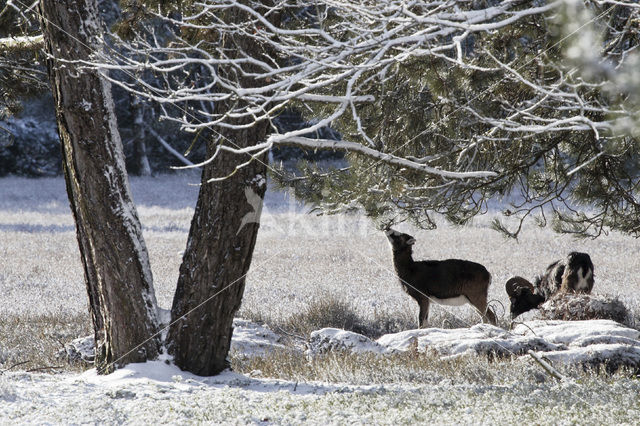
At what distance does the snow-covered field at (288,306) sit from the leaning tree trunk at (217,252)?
291 mm

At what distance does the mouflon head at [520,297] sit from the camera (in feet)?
33.8

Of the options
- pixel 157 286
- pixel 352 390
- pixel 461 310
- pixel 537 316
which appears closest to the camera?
pixel 352 390

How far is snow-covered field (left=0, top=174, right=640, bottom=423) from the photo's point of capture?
175 inches

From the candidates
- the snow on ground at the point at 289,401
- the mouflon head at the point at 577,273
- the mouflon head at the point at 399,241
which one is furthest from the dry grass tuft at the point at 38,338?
the mouflon head at the point at 577,273

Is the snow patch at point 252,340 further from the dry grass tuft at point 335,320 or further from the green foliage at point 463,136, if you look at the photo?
the green foliage at point 463,136

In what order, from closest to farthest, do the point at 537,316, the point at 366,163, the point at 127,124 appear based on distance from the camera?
the point at 366,163 → the point at 537,316 → the point at 127,124

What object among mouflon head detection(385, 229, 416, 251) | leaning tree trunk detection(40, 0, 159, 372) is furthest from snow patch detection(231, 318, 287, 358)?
leaning tree trunk detection(40, 0, 159, 372)

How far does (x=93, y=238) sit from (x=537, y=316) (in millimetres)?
6126

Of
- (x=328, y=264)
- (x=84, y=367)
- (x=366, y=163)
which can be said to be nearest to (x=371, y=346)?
(x=366, y=163)

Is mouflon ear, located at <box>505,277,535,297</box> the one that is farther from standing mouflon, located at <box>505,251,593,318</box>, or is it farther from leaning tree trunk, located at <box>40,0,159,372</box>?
leaning tree trunk, located at <box>40,0,159,372</box>

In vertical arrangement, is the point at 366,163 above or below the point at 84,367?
above

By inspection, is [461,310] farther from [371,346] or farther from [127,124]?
[127,124]

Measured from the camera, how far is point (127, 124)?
115 ft

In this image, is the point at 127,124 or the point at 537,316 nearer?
the point at 537,316
